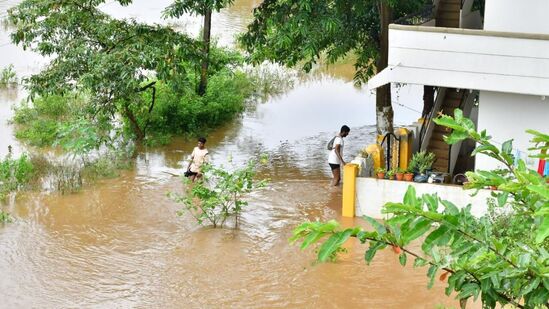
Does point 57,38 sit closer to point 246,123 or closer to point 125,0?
point 125,0

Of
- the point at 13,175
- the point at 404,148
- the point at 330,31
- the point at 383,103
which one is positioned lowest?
the point at 13,175

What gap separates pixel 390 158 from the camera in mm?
14391

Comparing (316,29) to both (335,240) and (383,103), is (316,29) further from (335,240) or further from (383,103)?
(335,240)

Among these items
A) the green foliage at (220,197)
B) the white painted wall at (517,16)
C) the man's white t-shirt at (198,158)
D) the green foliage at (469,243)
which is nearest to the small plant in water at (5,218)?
the green foliage at (220,197)

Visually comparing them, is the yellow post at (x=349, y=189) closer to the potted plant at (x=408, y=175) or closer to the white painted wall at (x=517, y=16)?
the potted plant at (x=408, y=175)

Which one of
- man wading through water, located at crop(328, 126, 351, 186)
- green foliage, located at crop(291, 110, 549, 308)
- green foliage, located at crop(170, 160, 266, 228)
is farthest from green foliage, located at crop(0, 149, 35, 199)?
green foliage, located at crop(291, 110, 549, 308)

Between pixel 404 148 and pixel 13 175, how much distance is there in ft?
21.3

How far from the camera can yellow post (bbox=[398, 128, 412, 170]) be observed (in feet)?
46.6

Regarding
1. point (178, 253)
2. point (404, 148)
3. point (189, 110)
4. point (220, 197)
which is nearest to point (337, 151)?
point (404, 148)

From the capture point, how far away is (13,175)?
14.3 metres

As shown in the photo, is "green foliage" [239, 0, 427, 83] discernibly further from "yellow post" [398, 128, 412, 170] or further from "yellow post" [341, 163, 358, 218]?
"yellow post" [341, 163, 358, 218]

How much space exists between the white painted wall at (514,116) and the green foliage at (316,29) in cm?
233

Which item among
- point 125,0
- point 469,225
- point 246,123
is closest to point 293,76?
point 246,123

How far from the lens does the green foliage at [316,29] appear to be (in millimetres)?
13734
